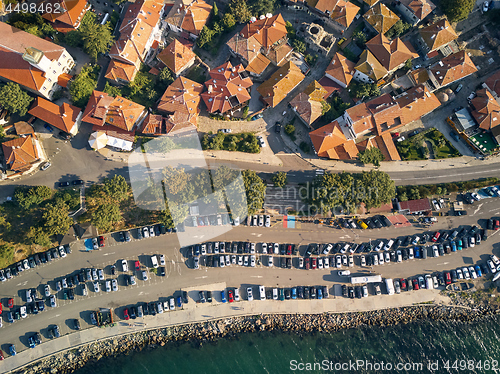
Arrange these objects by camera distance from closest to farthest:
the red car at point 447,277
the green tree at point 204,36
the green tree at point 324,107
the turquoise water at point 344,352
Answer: the turquoise water at point 344,352, the green tree at point 204,36, the red car at point 447,277, the green tree at point 324,107

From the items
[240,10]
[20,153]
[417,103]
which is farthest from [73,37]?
[417,103]

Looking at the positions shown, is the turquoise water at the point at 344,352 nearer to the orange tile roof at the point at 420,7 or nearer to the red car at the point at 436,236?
the red car at the point at 436,236

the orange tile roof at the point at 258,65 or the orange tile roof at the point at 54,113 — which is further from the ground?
the orange tile roof at the point at 258,65

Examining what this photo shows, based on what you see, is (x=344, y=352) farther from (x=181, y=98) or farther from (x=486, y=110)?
(x=181, y=98)

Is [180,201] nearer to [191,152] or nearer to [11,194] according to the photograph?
[191,152]

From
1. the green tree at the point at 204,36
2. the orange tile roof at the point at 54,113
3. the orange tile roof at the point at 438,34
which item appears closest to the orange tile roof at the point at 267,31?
the green tree at the point at 204,36

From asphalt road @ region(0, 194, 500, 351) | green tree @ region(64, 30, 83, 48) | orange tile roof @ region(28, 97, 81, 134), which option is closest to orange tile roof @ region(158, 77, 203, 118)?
orange tile roof @ region(28, 97, 81, 134)

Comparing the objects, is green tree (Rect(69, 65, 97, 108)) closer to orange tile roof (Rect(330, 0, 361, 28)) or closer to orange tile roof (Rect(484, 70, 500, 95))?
orange tile roof (Rect(330, 0, 361, 28))
